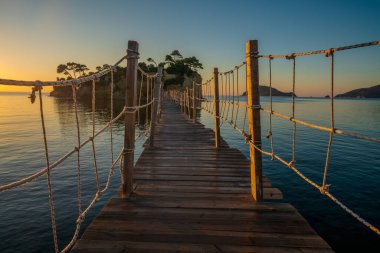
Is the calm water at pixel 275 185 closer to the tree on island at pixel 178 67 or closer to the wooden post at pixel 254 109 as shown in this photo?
the wooden post at pixel 254 109

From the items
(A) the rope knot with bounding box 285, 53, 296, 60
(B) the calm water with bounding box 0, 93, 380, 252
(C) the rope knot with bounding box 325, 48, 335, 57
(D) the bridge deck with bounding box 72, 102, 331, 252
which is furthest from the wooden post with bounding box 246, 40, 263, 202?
(B) the calm water with bounding box 0, 93, 380, 252

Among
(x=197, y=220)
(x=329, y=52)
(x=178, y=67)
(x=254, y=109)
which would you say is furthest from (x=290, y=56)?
(x=178, y=67)

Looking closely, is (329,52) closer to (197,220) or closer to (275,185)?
(197,220)

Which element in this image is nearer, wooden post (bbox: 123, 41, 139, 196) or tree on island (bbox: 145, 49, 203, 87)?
wooden post (bbox: 123, 41, 139, 196)

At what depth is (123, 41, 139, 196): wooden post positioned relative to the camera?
377 centimetres

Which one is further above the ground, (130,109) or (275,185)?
(130,109)

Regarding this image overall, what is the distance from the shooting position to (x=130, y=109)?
12.4 ft

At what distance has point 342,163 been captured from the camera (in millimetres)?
13094

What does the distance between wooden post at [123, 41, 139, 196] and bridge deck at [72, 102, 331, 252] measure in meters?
0.33

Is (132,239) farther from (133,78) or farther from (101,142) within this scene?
(101,142)

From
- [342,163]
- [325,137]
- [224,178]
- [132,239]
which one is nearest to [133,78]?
[132,239]

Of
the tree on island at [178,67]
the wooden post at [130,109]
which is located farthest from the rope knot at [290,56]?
the tree on island at [178,67]

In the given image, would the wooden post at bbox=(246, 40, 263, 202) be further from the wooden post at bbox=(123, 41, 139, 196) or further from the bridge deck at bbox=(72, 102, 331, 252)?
the wooden post at bbox=(123, 41, 139, 196)

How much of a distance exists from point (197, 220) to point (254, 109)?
168 centimetres
